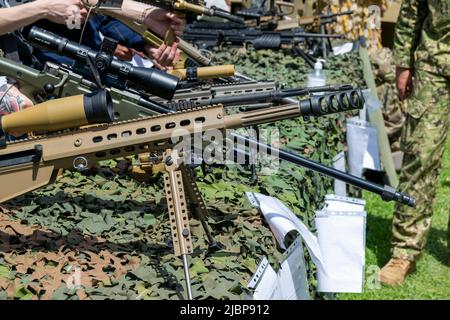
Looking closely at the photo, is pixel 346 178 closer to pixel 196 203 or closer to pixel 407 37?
pixel 196 203

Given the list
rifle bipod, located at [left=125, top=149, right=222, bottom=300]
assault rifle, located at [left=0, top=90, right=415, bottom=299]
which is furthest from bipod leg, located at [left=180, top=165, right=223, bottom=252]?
assault rifle, located at [left=0, top=90, right=415, bottom=299]

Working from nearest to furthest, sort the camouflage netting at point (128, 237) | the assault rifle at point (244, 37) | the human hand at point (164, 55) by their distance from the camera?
the camouflage netting at point (128, 237), the human hand at point (164, 55), the assault rifle at point (244, 37)

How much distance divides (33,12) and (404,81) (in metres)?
2.81

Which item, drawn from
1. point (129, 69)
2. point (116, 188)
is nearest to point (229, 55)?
point (116, 188)

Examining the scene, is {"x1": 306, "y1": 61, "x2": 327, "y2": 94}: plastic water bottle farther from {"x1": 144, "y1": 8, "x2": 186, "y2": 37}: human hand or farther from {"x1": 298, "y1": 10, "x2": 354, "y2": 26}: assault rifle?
{"x1": 298, "y1": 10, "x2": 354, "y2": 26}: assault rifle

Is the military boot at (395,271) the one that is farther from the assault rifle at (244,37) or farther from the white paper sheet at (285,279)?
the assault rifle at (244,37)

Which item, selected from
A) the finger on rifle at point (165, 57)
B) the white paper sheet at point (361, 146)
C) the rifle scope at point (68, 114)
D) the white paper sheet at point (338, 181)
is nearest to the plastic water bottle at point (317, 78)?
the white paper sheet at point (361, 146)

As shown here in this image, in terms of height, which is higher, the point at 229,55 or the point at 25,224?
the point at 229,55

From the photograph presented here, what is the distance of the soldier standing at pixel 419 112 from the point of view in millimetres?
4832

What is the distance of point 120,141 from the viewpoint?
2711 mm

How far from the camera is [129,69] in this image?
3033 millimetres
